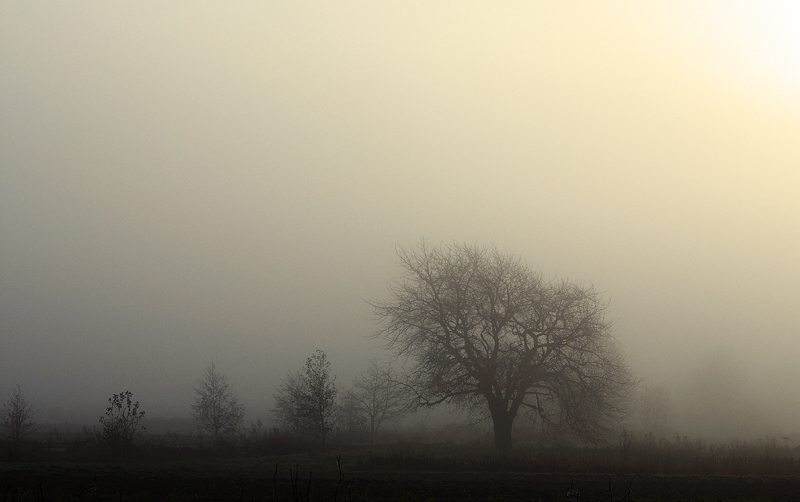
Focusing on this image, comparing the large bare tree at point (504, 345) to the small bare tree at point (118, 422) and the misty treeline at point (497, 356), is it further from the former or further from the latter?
the small bare tree at point (118, 422)

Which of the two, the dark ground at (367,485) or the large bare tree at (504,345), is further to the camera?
the large bare tree at (504,345)

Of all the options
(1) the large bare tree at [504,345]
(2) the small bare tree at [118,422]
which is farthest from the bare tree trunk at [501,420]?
(2) the small bare tree at [118,422]

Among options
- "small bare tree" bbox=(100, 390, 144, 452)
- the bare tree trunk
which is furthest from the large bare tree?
"small bare tree" bbox=(100, 390, 144, 452)

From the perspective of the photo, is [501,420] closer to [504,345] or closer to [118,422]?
[504,345]

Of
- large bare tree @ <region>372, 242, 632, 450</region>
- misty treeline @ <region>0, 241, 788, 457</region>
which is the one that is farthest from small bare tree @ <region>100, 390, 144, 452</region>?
large bare tree @ <region>372, 242, 632, 450</region>

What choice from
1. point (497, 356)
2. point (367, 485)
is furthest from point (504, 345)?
point (367, 485)

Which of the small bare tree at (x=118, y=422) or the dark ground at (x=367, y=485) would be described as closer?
the dark ground at (x=367, y=485)

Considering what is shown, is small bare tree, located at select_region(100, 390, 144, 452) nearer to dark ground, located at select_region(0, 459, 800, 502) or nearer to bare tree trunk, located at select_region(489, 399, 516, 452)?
dark ground, located at select_region(0, 459, 800, 502)

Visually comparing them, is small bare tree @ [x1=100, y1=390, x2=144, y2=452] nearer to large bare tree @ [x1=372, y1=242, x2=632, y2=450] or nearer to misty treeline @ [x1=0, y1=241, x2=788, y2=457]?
misty treeline @ [x1=0, y1=241, x2=788, y2=457]

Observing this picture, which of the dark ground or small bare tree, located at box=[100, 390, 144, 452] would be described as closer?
the dark ground

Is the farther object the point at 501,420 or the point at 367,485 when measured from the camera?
the point at 501,420

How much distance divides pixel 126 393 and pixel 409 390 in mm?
13483

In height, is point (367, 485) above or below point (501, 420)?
below

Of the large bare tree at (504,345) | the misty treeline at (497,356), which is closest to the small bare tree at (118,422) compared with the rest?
the misty treeline at (497,356)
